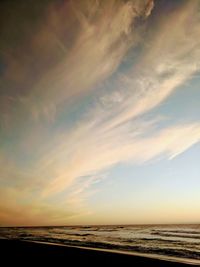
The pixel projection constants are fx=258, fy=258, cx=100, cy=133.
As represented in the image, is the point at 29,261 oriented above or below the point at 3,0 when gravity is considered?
below

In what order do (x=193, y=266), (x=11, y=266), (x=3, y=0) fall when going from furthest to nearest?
(x=3, y=0), (x=193, y=266), (x=11, y=266)

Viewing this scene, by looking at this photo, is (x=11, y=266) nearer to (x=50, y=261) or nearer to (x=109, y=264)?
(x=50, y=261)

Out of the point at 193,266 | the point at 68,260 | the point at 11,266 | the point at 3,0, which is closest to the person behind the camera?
the point at 11,266

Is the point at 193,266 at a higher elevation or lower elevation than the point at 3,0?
lower

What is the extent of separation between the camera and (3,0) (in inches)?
498

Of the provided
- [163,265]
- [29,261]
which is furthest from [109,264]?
[29,261]

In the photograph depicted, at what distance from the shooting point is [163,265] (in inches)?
404

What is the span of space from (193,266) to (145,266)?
1792mm

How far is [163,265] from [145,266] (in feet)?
2.74

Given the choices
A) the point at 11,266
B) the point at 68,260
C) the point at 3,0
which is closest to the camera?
the point at 11,266

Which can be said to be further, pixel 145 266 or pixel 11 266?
pixel 145 266

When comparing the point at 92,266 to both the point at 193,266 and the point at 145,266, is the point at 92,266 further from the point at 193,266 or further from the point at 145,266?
the point at 193,266

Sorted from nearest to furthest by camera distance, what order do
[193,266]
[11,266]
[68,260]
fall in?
1. [11,266]
2. [193,266]
3. [68,260]

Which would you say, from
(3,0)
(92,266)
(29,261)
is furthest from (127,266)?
(3,0)
